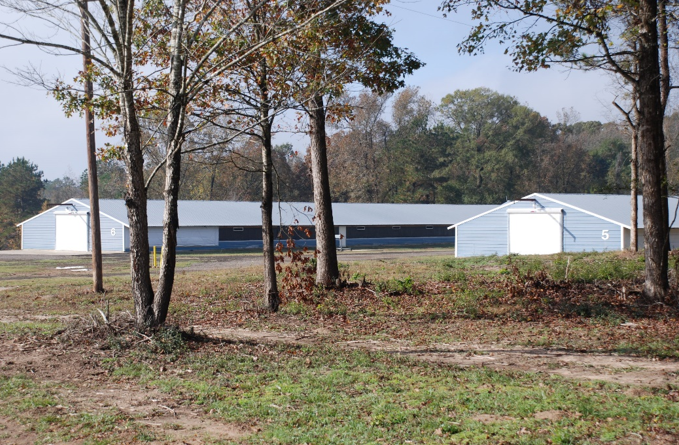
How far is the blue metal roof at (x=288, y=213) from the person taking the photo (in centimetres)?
4866

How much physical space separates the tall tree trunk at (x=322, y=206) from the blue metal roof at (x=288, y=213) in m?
26.1

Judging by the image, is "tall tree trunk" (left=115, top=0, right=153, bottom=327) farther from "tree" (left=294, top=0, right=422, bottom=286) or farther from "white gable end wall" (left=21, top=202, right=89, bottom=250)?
"white gable end wall" (left=21, top=202, right=89, bottom=250)

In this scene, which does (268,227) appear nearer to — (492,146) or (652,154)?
(652,154)

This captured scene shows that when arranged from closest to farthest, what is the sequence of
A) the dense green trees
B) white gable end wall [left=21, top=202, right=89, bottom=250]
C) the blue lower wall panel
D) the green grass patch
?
1. the green grass patch
2. the blue lower wall panel
3. white gable end wall [left=21, top=202, right=89, bottom=250]
4. the dense green trees

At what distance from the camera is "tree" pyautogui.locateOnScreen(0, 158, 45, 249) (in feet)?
210

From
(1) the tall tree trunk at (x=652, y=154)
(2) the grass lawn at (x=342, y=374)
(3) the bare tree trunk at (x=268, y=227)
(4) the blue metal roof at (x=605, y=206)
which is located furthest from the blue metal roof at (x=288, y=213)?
(1) the tall tree trunk at (x=652, y=154)

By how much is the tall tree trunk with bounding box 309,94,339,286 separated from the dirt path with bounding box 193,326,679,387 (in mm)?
5205

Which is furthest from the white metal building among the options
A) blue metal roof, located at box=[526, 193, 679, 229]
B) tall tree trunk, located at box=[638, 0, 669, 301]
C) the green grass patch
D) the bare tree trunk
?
the green grass patch

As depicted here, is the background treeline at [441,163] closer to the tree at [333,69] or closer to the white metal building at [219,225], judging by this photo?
the white metal building at [219,225]

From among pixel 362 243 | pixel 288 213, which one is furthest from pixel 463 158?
pixel 288 213

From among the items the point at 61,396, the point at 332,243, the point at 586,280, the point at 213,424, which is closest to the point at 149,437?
the point at 213,424

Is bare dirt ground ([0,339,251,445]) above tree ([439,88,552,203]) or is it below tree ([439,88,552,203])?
below

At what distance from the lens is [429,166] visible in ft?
239

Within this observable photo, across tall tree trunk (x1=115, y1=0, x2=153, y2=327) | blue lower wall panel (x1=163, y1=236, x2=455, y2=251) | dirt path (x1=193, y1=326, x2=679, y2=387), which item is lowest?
dirt path (x1=193, y1=326, x2=679, y2=387)
